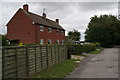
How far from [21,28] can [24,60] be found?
2725 cm

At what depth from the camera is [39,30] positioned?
3500 cm

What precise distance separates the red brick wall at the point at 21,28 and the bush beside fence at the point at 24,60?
72.2ft

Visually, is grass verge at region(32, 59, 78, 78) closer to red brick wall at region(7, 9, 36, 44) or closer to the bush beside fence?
the bush beside fence

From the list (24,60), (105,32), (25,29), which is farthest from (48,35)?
(105,32)

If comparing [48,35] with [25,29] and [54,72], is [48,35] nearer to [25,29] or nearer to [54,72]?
[25,29]

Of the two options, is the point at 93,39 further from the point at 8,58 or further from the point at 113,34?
the point at 8,58

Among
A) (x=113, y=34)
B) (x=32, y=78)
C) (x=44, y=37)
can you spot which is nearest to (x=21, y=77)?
(x=32, y=78)

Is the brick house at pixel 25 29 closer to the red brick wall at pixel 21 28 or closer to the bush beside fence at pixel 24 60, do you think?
the red brick wall at pixel 21 28

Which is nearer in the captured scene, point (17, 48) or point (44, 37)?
point (17, 48)

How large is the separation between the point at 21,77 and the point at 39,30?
27.4m

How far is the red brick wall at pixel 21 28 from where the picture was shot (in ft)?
111

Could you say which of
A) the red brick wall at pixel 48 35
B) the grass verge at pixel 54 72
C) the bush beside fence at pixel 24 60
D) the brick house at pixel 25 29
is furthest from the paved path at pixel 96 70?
the red brick wall at pixel 48 35

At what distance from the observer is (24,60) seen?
831 centimetres

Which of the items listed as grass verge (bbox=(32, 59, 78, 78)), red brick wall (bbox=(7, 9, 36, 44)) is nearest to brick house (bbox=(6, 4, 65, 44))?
red brick wall (bbox=(7, 9, 36, 44))
